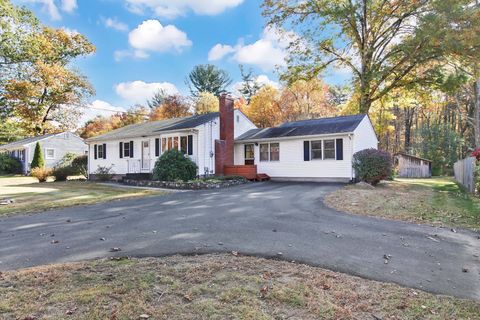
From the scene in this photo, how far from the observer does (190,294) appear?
3.50 meters

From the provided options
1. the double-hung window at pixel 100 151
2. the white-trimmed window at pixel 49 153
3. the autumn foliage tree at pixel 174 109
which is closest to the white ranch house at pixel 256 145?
the double-hung window at pixel 100 151

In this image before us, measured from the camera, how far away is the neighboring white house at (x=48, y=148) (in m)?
34.3

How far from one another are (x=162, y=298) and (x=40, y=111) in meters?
41.6

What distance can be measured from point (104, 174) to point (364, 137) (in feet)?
58.2

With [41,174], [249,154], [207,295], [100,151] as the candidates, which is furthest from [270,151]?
[207,295]

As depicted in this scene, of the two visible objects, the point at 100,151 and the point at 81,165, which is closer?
the point at 100,151

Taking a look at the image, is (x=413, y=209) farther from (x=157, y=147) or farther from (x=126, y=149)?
(x=126, y=149)

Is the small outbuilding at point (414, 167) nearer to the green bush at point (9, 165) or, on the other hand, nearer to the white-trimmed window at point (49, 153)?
the white-trimmed window at point (49, 153)

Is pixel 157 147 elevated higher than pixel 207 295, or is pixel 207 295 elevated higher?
pixel 157 147

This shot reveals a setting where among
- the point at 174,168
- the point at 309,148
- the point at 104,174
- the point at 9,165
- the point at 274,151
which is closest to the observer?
the point at 174,168

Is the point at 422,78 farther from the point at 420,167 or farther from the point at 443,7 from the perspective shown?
the point at 420,167

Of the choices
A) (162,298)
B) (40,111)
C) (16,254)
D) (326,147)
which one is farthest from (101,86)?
(162,298)

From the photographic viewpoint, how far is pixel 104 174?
2291 centimetres

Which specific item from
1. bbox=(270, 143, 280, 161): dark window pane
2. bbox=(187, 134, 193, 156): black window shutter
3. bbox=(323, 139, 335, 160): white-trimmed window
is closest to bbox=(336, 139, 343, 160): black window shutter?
bbox=(323, 139, 335, 160): white-trimmed window
